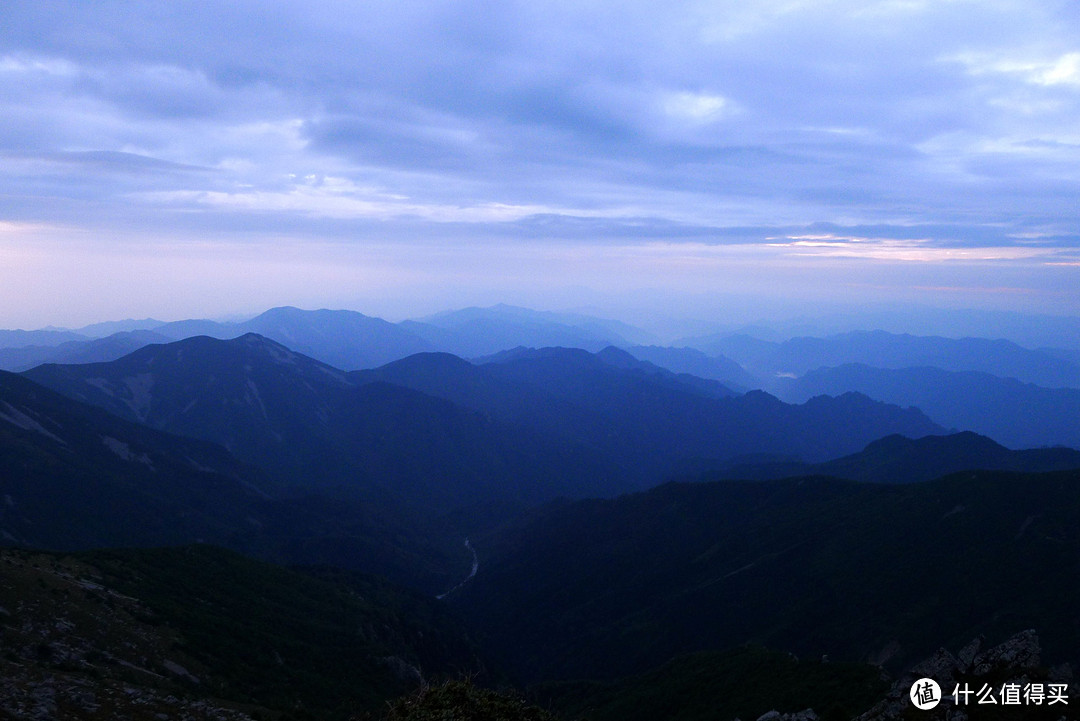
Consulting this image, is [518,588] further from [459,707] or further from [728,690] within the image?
[459,707]

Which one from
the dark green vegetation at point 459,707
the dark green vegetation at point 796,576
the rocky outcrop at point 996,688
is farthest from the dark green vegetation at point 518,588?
the rocky outcrop at point 996,688

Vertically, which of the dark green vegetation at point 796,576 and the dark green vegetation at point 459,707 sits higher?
the dark green vegetation at point 459,707

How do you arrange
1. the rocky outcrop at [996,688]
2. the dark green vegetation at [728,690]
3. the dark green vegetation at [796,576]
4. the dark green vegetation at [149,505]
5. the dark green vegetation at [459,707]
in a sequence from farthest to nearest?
the dark green vegetation at [149,505], the dark green vegetation at [796,576], the dark green vegetation at [728,690], the rocky outcrop at [996,688], the dark green vegetation at [459,707]

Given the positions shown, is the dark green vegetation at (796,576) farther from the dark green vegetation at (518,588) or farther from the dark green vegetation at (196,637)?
the dark green vegetation at (196,637)

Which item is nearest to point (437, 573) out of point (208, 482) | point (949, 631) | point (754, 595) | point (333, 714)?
point (208, 482)

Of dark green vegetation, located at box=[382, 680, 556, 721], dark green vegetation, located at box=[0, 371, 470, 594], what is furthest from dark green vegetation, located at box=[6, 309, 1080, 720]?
dark green vegetation, located at box=[0, 371, 470, 594]

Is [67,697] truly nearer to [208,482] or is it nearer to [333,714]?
[333,714]

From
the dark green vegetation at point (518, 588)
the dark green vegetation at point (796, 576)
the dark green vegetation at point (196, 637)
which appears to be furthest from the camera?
the dark green vegetation at point (796, 576)
